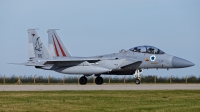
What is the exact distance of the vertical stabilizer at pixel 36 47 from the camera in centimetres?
4081

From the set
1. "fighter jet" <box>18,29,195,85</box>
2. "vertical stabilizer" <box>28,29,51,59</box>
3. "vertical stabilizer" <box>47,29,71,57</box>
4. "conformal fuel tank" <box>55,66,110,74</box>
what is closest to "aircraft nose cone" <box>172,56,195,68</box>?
"fighter jet" <box>18,29,195,85</box>

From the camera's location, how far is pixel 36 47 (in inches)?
1617

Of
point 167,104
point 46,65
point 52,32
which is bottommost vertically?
point 167,104

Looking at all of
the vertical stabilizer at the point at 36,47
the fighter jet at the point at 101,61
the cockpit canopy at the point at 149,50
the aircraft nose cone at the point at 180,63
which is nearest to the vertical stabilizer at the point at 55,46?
the fighter jet at the point at 101,61

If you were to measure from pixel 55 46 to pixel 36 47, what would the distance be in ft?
5.21

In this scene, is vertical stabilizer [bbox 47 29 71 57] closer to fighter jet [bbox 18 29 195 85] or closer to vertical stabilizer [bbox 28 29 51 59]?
fighter jet [bbox 18 29 195 85]

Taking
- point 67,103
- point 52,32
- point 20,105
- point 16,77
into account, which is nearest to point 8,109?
point 20,105

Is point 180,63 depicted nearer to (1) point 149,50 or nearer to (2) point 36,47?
(1) point 149,50

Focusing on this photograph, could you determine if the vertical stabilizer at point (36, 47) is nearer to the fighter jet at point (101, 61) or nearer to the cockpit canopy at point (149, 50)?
the fighter jet at point (101, 61)

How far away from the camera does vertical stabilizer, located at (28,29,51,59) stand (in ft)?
134

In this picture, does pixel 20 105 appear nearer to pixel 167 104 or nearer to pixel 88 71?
pixel 167 104

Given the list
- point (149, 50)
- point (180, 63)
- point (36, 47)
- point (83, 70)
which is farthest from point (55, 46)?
point (180, 63)

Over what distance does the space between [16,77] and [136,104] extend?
32249 millimetres

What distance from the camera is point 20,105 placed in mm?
16562
